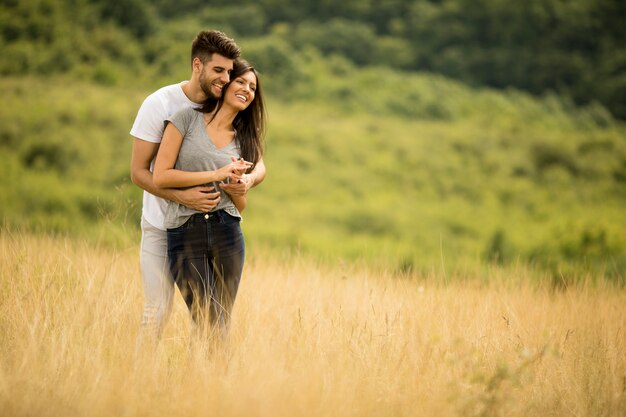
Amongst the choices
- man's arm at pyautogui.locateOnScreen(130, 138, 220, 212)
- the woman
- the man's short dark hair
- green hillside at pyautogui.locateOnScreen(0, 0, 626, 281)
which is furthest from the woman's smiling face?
green hillside at pyautogui.locateOnScreen(0, 0, 626, 281)

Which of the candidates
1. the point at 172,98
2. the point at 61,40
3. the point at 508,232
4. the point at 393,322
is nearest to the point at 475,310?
the point at 393,322

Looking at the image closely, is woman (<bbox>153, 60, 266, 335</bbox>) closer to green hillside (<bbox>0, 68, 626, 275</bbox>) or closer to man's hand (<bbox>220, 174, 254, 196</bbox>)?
man's hand (<bbox>220, 174, 254, 196</bbox>)

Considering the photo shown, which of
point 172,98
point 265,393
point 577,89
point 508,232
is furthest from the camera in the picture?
point 577,89

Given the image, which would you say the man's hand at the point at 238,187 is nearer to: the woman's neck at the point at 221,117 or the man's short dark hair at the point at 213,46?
the woman's neck at the point at 221,117

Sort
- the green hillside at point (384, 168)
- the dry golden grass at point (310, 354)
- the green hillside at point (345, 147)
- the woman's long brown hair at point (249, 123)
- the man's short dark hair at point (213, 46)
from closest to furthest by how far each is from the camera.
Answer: the dry golden grass at point (310, 354) < the man's short dark hair at point (213, 46) < the woman's long brown hair at point (249, 123) < the green hillside at point (384, 168) < the green hillside at point (345, 147)

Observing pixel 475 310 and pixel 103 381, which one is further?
pixel 475 310

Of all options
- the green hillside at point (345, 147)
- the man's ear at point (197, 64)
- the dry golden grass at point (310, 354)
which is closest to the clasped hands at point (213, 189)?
the man's ear at point (197, 64)

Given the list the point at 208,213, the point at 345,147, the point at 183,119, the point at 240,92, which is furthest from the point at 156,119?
the point at 345,147

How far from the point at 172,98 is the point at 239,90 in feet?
1.22

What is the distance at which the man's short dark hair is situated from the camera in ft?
11.6

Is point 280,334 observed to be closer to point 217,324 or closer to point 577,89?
point 217,324

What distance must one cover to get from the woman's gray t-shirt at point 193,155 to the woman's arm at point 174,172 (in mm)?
54

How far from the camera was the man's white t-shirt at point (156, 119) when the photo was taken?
11.7 ft

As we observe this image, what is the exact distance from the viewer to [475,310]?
15.3 feet
